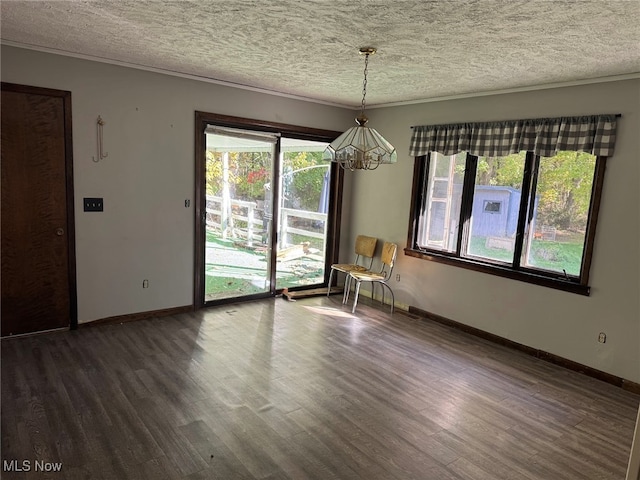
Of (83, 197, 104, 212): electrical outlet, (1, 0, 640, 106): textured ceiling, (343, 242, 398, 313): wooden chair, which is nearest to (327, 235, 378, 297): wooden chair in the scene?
(343, 242, 398, 313): wooden chair

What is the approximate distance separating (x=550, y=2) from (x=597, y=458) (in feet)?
8.27

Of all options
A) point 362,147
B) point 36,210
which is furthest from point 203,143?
point 362,147

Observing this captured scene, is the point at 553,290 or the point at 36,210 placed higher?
the point at 36,210

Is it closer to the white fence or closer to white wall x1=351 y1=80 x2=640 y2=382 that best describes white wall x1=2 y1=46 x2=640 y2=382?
white wall x1=351 y1=80 x2=640 y2=382

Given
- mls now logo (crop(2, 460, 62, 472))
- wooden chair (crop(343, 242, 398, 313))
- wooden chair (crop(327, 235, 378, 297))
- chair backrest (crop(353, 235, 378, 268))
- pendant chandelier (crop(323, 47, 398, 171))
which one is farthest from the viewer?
chair backrest (crop(353, 235, 378, 268))

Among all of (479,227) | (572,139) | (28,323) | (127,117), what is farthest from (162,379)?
(572,139)

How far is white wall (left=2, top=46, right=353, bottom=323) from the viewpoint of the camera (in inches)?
143

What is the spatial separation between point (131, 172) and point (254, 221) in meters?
1.49

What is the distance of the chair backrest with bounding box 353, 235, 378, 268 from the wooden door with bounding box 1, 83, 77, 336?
3.24 m

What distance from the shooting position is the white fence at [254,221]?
183 inches

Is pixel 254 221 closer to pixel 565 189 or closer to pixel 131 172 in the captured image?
pixel 131 172

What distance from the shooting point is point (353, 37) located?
8.95 feet

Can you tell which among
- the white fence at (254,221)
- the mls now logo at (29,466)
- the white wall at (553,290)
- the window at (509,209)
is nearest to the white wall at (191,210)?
the white wall at (553,290)

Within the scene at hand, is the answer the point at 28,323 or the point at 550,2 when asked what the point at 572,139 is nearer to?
the point at 550,2
